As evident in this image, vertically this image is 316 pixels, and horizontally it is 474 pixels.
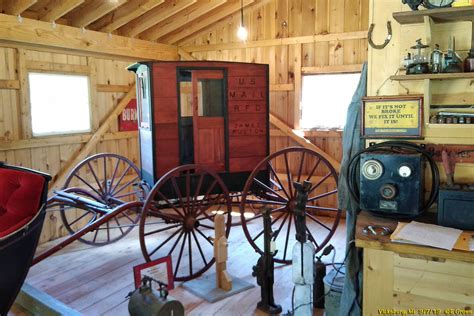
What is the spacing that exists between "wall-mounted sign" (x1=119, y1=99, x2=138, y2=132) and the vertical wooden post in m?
2.77

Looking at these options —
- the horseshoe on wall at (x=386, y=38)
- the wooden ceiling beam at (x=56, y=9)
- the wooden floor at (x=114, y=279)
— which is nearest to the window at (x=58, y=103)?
the wooden ceiling beam at (x=56, y=9)

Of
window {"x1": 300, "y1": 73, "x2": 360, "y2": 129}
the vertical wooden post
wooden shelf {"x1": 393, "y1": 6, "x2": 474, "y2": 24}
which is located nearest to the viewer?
wooden shelf {"x1": 393, "y1": 6, "x2": 474, "y2": 24}

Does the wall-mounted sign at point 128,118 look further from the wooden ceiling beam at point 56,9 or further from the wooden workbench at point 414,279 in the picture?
the wooden workbench at point 414,279

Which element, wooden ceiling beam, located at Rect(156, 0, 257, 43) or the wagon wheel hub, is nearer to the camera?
the wagon wheel hub

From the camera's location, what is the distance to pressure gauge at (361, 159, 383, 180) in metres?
2.05

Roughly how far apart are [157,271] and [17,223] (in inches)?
38.8

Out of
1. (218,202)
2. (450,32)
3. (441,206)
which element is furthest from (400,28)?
(218,202)

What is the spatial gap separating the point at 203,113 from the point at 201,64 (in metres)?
0.45


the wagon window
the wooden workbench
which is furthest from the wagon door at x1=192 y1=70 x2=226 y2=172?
the wooden workbench

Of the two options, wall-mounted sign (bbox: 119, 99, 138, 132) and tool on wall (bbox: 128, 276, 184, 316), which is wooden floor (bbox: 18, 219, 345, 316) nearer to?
tool on wall (bbox: 128, 276, 184, 316)

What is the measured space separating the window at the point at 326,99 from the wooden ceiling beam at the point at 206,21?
1.28 metres

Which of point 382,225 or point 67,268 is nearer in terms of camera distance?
point 382,225

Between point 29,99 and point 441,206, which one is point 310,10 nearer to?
point 29,99

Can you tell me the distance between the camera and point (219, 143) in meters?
3.85
